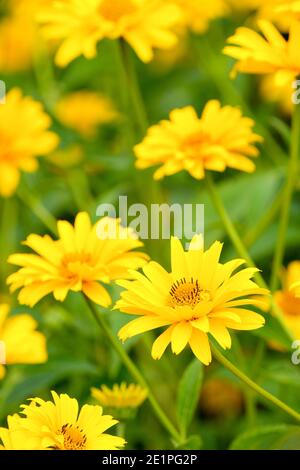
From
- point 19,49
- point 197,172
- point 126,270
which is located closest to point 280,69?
point 197,172

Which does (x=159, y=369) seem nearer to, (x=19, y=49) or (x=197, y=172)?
(x=197, y=172)

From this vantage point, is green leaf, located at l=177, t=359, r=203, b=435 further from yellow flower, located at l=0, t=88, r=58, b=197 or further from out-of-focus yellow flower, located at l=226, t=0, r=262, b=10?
out-of-focus yellow flower, located at l=226, t=0, r=262, b=10

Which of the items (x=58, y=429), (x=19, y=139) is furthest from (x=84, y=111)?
(x=58, y=429)

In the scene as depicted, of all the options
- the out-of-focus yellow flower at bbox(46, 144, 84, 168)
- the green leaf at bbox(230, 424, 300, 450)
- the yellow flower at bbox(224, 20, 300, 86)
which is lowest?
the green leaf at bbox(230, 424, 300, 450)

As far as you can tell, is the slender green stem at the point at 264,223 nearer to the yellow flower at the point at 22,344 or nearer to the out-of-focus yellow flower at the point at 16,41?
the yellow flower at the point at 22,344

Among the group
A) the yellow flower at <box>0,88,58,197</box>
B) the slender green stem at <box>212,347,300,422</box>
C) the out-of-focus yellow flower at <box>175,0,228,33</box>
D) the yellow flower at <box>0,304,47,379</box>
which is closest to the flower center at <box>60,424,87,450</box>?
the slender green stem at <box>212,347,300,422</box>

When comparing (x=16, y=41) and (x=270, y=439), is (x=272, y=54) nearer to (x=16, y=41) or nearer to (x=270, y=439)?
(x=270, y=439)
